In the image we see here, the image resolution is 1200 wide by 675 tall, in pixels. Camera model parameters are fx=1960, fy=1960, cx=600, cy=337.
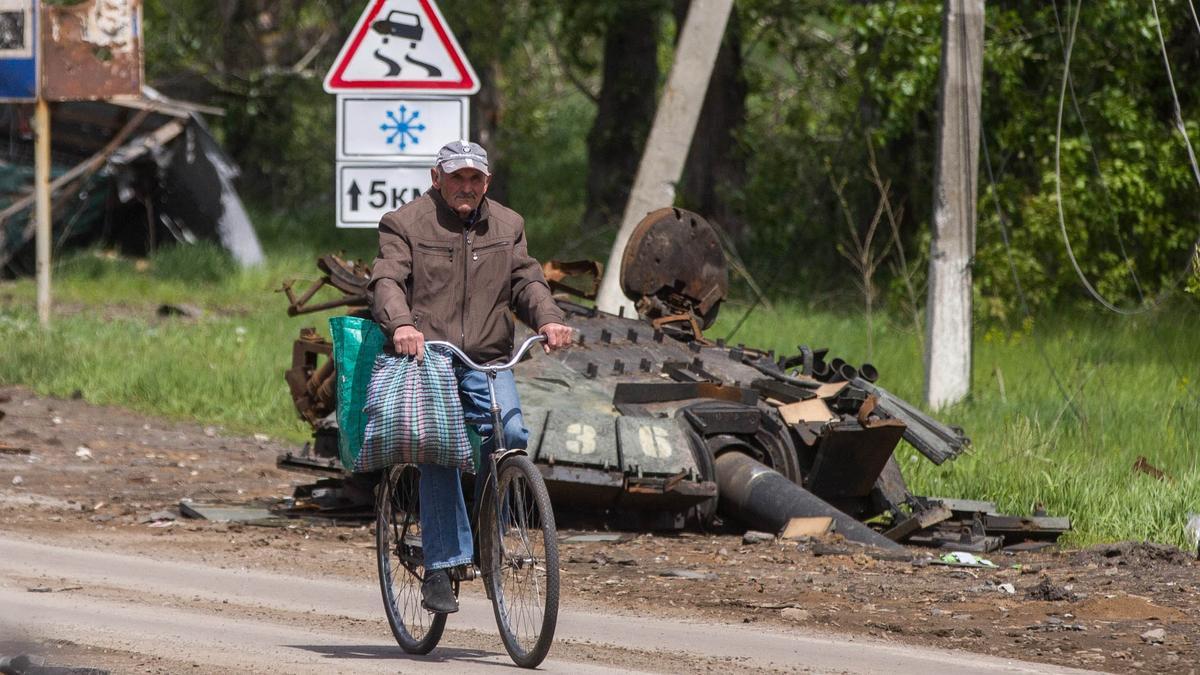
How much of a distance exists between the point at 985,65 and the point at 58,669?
543 inches

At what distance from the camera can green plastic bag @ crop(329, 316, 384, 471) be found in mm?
7699

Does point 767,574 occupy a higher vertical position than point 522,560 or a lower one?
lower

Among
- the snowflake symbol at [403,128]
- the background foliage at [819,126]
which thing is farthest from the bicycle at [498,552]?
the background foliage at [819,126]

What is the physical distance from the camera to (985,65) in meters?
18.2

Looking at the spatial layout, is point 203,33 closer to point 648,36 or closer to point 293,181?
point 293,181

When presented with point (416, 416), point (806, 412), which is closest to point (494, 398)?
point (416, 416)

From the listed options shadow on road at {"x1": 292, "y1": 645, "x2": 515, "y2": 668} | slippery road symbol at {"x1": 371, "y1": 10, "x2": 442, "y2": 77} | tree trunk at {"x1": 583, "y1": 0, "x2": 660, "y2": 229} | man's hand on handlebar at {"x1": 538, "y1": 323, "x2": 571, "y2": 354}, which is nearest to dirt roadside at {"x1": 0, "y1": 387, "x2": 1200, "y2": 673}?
shadow on road at {"x1": 292, "y1": 645, "x2": 515, "y2": 668}

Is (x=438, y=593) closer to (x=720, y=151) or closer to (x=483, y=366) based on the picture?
(x=483, y=366)

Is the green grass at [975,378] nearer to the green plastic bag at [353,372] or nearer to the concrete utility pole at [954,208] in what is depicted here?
the concrete utility pole at [954,208]

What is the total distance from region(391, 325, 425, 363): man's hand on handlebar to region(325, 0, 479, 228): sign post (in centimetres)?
460

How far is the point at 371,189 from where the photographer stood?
11.0 m

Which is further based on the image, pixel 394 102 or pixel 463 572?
pixel 394 102

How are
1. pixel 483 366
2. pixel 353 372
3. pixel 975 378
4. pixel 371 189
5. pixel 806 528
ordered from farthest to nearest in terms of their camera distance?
pixel 975 378 → pixel 371 189 → pixel 806 528 → pixel 353 372 → pixel 483 366

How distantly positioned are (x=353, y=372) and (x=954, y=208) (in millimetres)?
7161
